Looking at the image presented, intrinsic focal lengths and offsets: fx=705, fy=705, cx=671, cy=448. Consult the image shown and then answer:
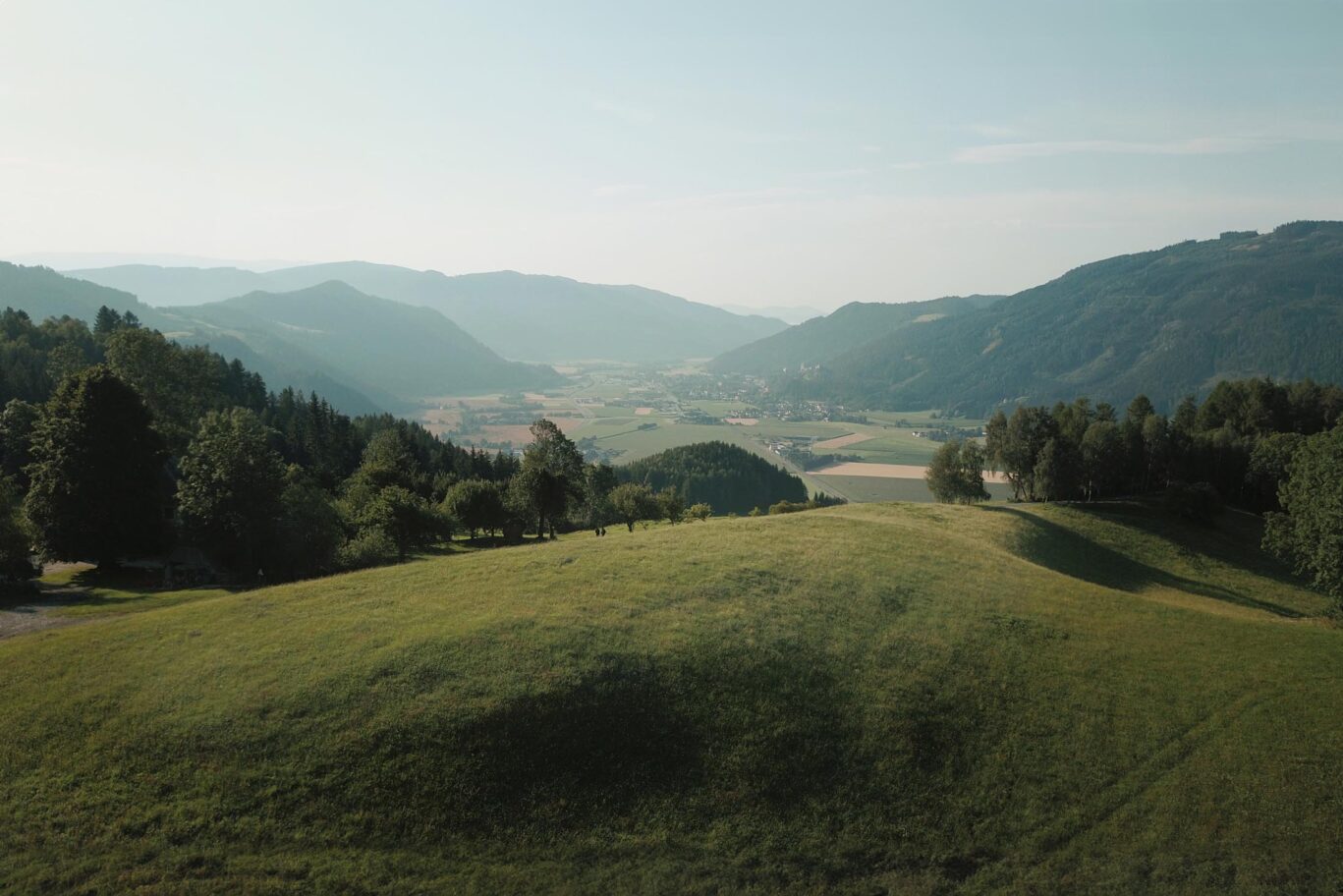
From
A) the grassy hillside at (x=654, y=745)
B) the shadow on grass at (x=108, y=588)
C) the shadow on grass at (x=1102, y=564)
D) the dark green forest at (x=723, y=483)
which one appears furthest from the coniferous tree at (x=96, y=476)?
the dark green forest at (x=723, y=483)

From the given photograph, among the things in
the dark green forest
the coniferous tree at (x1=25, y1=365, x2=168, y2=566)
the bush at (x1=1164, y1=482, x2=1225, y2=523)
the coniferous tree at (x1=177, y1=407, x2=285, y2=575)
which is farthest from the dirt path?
the dark green forest

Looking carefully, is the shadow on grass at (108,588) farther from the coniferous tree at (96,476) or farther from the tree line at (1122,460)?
the tree line at (1122,460)

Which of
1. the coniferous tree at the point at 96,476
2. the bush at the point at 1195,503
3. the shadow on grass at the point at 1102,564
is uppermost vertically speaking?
the coniferous tree at the point at 96,476

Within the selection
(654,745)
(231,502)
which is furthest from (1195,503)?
(231,502)

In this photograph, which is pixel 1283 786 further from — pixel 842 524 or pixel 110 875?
pixel 110 875

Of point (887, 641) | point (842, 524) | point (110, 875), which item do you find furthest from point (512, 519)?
point (110, 875)

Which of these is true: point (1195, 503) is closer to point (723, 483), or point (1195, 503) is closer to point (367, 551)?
point (367, 551)
